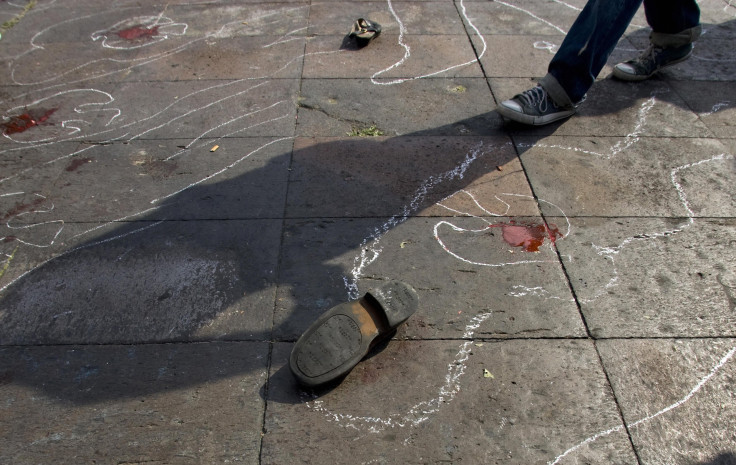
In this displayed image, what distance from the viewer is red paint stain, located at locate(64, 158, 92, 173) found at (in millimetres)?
3536

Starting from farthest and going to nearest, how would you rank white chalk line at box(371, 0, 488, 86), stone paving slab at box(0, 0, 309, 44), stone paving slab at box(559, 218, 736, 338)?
1. stone paving slab at box(0, 0, 309, 44)
2. white chalk line at box(371, 0, 488, 86)
3. stone paving slab at box(559, 218, 736, 338)

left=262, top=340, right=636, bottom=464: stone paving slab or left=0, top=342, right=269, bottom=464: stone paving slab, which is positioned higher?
left=0, top=342, right=269, bottom=464: stone paving slab

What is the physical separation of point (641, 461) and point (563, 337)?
58cm

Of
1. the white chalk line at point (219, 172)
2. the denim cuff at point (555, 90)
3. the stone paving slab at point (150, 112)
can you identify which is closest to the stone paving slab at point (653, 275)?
the denim cuff at point (555, 90)

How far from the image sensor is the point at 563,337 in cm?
249

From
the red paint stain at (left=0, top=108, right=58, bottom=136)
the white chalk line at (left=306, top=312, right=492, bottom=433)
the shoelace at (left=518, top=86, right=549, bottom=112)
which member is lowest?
the white chalk line at (left=306, top=312, right=492, bottom=433)

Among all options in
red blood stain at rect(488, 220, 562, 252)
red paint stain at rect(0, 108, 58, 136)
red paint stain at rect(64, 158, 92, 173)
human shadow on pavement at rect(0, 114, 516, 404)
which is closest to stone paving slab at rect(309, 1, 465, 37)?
human shadow on pavement at rect(0, 114, 516, 404)

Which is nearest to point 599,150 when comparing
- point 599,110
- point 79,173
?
point 599,110

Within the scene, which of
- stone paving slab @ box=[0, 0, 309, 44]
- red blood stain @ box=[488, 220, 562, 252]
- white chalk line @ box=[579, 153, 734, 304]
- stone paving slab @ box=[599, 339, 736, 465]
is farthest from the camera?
stone paving slab @ box=[0, 0, 309, 44]

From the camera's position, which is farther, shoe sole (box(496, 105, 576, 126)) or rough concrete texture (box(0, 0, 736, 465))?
shoe sole (box(496, 105, 576, 126))

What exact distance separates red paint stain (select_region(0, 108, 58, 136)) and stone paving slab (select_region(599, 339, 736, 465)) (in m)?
3.90

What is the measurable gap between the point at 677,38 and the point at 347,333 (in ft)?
11.8

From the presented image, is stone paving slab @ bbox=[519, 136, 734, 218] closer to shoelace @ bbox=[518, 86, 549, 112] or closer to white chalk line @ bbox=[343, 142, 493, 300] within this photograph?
shoelace @ bbox=[518, 86, 549, 112]

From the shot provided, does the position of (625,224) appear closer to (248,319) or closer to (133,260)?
(248,319)
